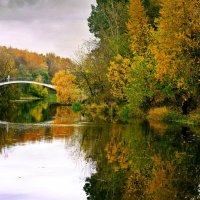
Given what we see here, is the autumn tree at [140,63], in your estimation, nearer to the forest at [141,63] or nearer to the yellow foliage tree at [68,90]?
the forest at [141,63]

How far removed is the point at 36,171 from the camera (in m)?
15.5

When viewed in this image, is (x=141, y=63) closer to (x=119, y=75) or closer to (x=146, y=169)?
(x=119, y=75)

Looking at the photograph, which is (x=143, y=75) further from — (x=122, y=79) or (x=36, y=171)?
(x=36, y=171)

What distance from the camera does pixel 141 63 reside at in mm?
43031

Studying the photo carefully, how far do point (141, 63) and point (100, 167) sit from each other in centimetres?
2774

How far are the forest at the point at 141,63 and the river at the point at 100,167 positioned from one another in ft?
33.1

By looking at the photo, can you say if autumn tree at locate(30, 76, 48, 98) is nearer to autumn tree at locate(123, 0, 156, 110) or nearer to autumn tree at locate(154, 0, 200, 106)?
autumn tree at locate(123, 0, 156, 110)

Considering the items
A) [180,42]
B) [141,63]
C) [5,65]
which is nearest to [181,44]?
[180,42]

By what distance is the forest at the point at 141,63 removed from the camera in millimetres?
34156

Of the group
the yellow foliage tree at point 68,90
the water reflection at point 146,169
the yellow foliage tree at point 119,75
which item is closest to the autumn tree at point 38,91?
the yellow foliage tree at point 68,90

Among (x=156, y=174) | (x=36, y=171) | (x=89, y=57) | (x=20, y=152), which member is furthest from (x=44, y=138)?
(x=89, y=57)

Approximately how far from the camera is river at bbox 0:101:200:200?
1257 cm

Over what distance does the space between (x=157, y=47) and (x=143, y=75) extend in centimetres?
379

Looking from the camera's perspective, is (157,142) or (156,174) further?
(157,142)
